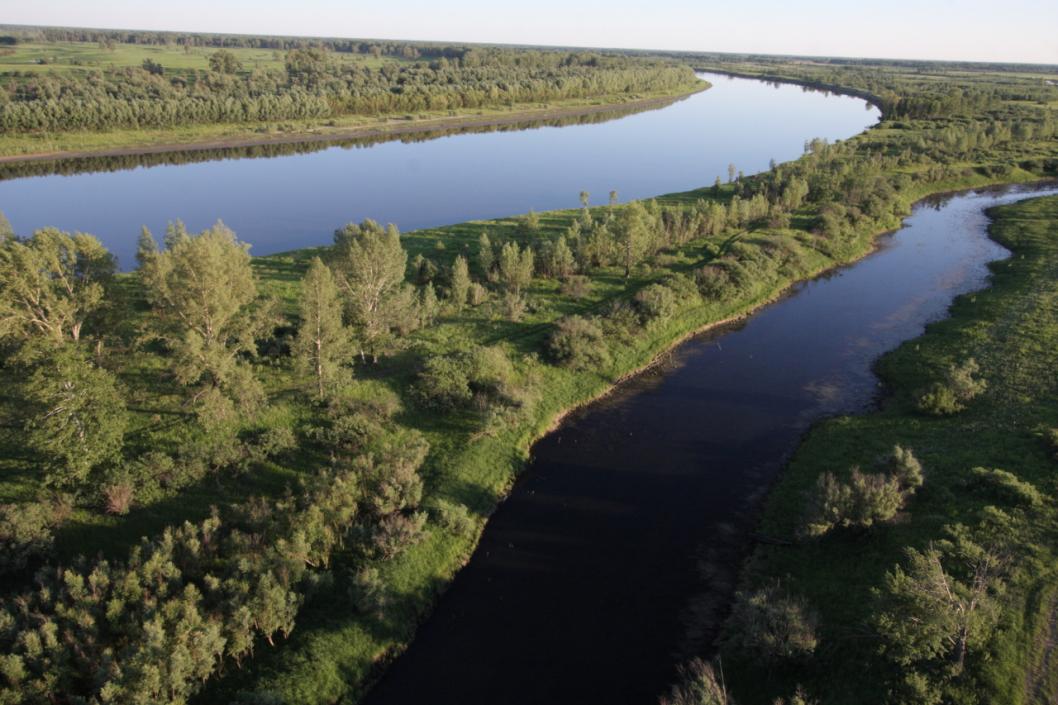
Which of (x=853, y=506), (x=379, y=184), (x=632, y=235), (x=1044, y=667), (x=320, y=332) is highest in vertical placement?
(x=379, y=184)

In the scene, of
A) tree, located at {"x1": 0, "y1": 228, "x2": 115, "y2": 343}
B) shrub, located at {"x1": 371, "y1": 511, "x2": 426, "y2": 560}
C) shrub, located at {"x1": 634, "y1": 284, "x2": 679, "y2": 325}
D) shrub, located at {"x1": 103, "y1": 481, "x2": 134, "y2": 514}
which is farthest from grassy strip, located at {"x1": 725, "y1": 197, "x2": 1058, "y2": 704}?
tree, located at {"x1": 0, "y1": 228, "x2": 115, "y2": 343}

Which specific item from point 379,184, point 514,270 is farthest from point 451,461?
point 379,184

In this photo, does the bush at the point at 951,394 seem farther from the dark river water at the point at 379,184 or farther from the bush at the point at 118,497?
the dark river water at the point at 379,184

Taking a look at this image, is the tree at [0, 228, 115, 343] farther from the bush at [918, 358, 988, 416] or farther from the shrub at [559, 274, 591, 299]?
the bush at [918, 358, 988, 416]

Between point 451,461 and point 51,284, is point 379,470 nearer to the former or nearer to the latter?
point 451,461

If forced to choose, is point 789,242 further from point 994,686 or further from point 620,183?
point 994,686

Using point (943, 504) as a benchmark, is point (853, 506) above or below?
above
